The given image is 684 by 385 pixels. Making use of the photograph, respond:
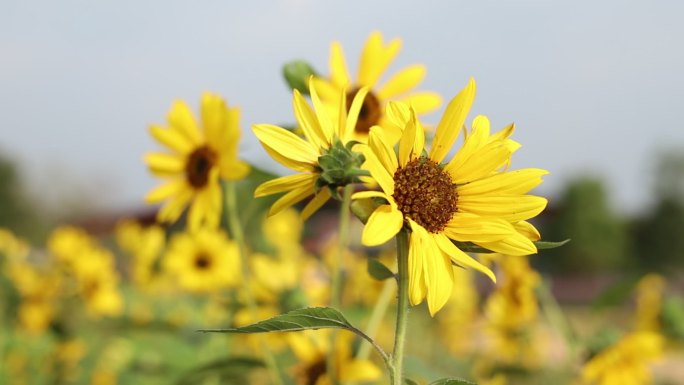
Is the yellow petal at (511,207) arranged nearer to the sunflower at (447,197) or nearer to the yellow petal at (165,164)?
the sunflower at (447,197)

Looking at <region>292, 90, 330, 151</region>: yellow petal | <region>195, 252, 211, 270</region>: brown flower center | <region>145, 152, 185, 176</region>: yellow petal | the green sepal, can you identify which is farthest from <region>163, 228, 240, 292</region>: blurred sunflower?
<region>292, 90, 330, 151</region>: yellow petal

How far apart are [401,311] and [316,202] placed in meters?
0.15

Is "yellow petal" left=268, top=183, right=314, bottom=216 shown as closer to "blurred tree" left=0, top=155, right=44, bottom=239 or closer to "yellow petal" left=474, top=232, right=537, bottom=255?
"yellow petal" left=474, top=232, right=537, bottom=255

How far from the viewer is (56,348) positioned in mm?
2969

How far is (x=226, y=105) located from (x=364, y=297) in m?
1.36

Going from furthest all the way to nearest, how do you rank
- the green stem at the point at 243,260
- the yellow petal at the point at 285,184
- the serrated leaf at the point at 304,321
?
the green stem at the point at 243,260 < the yellow petal at the point at 285,184 < the serrated leaf at the point at 304,321

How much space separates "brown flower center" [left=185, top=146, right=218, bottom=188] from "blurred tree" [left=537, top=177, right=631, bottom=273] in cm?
1264

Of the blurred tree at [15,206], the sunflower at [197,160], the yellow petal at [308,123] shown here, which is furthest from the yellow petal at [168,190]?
the blurred tree at [15,206]

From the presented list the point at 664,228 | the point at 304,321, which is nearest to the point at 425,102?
the point at 304,321

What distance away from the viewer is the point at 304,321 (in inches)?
23.7

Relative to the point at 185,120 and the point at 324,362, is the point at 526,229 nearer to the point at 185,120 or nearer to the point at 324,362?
the point at 324,362

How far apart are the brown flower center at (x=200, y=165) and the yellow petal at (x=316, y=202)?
461 mm

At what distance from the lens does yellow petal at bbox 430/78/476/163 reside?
2.24ft

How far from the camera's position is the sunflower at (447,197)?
63 centimetres
